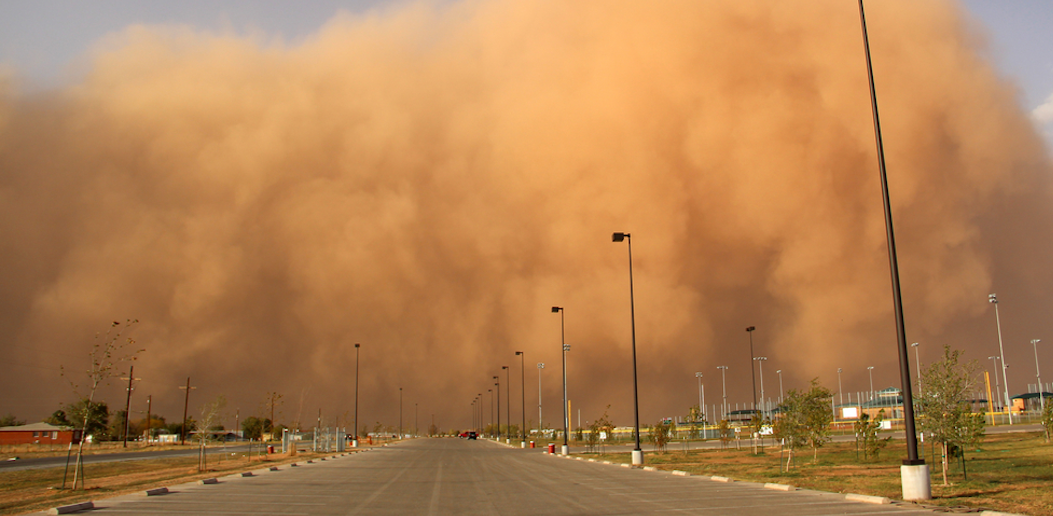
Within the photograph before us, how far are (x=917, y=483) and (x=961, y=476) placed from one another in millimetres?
6509

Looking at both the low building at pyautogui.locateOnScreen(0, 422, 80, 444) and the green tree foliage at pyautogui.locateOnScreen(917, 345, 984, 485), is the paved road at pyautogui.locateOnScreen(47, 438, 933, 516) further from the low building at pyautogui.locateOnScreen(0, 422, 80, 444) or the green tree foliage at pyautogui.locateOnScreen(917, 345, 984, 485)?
the low building at pyautogui.locateOnScreen(0, 422, 80, 444)

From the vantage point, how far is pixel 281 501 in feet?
49.9

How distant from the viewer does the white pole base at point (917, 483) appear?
14.2 meters

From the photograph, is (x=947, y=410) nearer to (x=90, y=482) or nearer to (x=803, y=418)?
(x=803, y=418)

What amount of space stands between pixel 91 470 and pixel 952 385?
122 ft

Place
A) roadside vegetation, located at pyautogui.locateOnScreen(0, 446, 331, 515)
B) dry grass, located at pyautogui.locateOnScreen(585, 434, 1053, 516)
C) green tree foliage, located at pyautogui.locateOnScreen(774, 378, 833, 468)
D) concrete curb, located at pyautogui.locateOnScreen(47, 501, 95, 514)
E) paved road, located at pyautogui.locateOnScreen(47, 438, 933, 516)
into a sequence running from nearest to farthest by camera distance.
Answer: concrete curb, located at pyautogui.locateOnScreen(47, 501, 95, 514) → paved road, located at pyautogui.locateOnScreen(47, 438, 933, 516) → dry grass, located at pyautogui.locateOnScreen(585, 434, 1053, 516) → roadside vegetation, located at pyautogui.locateOnScreen(0, 446, 331, 515) → green tree foliage, located at pyautogui.locateOnScreen(774, 378, 833, 468)

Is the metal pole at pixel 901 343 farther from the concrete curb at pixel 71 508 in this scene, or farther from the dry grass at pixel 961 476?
the concrete curb at pixel 71 508

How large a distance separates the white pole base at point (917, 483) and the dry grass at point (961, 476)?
244 mm

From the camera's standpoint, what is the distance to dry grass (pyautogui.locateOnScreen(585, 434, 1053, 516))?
13716 mm

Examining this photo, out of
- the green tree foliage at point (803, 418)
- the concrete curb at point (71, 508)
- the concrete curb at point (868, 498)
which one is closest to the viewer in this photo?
the concrete curb at point (71, 508)

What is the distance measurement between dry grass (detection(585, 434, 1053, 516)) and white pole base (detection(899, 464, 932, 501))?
9.6 inches

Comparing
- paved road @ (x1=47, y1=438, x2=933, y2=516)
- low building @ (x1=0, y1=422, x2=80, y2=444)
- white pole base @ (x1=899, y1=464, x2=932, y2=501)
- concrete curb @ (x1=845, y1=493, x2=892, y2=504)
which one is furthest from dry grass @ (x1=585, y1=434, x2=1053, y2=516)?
low building @ (x1=0, y1=422, x2=80, y2=444)

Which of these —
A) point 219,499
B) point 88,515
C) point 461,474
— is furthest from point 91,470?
point 88,515

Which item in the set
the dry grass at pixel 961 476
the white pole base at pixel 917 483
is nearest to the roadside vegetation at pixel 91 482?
the dry grass at pixel 961 476
